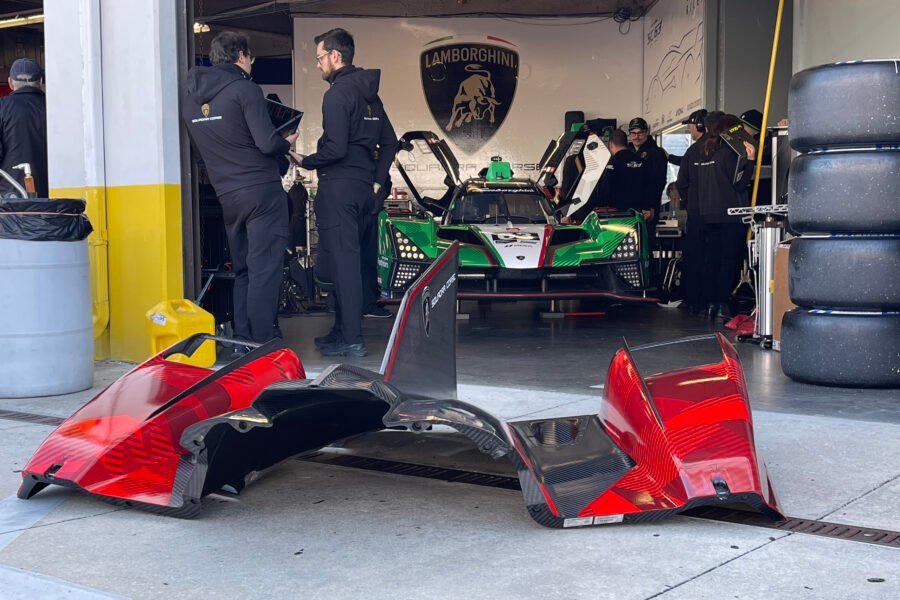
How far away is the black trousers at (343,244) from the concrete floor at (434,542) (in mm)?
2623

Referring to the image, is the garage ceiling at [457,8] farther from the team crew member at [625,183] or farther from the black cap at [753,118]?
the team crew member at [625,183]

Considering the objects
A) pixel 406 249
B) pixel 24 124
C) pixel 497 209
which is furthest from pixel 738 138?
pixel 24 124

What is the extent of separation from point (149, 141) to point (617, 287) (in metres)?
3.81

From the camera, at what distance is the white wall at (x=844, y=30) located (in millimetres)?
8078

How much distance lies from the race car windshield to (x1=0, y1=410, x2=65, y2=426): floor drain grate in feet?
18.1

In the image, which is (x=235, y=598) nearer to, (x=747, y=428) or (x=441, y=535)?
(x=441, y=535)

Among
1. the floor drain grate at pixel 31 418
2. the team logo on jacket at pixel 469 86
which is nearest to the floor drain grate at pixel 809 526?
the floor drain grate at pixel 31 418

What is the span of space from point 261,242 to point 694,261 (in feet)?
17.6

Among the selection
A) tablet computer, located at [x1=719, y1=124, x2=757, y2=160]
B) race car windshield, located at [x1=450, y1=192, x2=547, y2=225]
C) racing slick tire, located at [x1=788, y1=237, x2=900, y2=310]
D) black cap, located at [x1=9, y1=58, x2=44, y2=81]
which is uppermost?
black cap, located at [x1=9, y1=58, x2=44, y2=81]

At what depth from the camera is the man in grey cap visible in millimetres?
7570

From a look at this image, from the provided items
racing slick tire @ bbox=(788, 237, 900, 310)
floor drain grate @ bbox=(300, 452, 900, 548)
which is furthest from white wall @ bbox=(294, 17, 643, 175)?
floor drain grate @ bbox=(300, 452, 900, 548)

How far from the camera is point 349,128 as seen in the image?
23.0 ft

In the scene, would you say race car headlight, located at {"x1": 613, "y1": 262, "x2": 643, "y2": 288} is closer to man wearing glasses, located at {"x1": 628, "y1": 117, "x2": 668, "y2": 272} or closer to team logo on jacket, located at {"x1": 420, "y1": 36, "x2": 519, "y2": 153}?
man wearing glasses, located at {"x1": 628, "y1": 117, "x2": 668, "y2": 272}

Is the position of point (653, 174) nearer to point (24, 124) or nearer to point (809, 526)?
point (24, 124)
